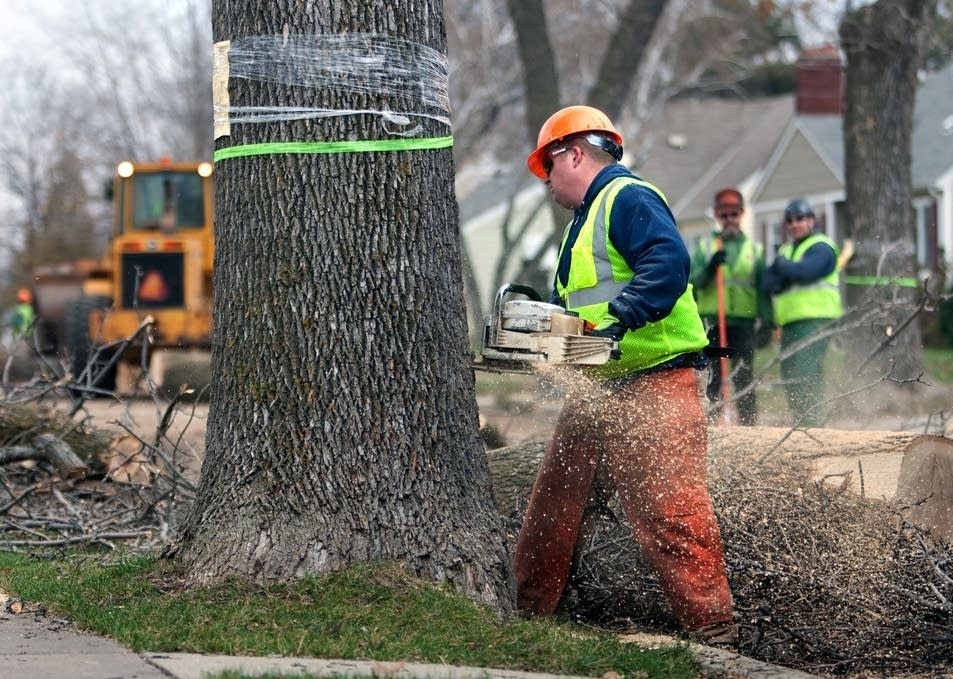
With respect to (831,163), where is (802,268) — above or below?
below

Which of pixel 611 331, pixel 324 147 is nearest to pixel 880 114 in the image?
pixel 611 331

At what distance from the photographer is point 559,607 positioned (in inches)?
224

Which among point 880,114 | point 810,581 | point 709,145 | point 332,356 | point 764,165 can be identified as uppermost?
point 709,145

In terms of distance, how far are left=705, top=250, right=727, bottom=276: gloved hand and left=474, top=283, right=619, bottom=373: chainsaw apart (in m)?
5.20

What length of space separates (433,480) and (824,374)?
4741 mm

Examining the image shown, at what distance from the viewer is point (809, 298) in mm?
9711

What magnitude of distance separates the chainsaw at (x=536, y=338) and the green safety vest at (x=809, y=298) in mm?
5017

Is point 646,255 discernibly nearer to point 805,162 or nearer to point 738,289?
point 738,289

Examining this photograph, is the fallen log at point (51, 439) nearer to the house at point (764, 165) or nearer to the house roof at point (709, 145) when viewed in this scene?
the house at point (764, 165)

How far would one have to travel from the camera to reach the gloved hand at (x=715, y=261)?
10.1 meters

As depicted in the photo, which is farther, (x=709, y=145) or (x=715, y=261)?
(x=709, y=145)

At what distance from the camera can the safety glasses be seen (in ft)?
17.5

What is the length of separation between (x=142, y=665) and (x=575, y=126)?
2.53m

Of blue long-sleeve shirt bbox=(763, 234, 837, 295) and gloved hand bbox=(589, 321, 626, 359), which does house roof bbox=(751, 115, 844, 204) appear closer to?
blue long-sleeve shirt bbox=(763, 234, 837, 295)
